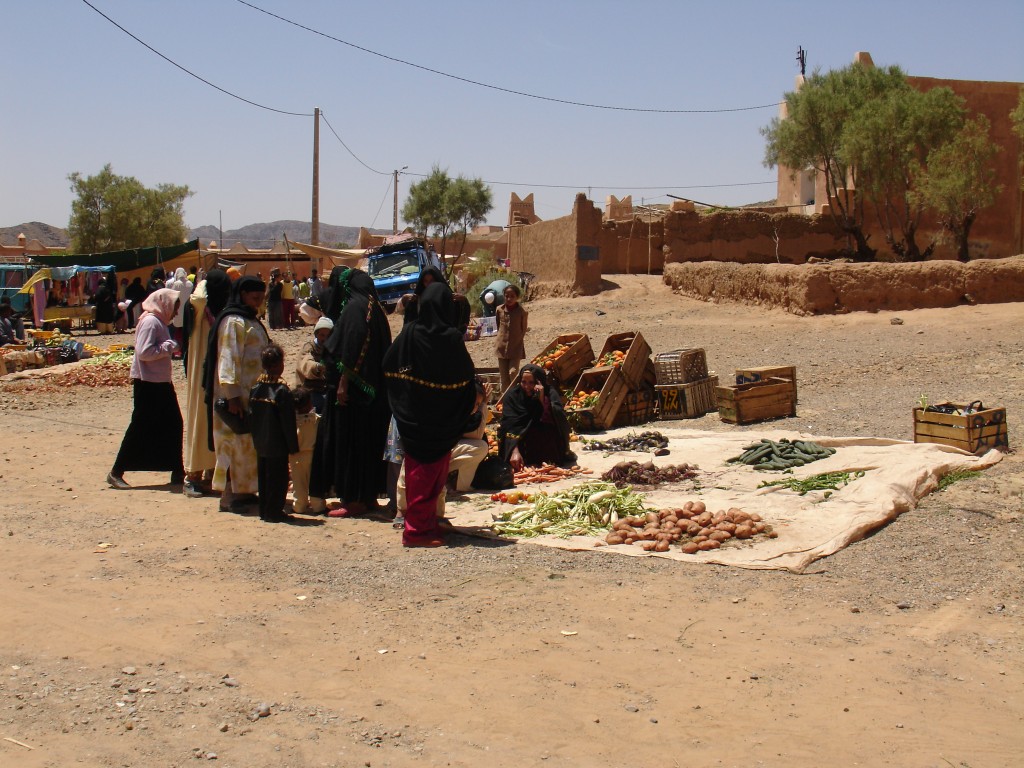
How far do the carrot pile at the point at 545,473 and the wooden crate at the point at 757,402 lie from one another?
2.37 metres

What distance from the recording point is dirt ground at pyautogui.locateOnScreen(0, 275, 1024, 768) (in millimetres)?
3533

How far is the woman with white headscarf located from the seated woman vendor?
2618 millimetres

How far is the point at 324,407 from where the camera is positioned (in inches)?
275

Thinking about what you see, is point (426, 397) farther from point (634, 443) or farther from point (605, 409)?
point (605, 409)

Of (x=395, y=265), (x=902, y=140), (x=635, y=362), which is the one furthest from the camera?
(x=395, y=265)

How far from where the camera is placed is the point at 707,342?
1602cm

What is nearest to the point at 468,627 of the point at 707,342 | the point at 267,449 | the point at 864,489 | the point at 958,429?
the point at 267,449

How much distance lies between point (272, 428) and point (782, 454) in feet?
12.6

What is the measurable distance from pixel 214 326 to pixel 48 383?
9.00 meters

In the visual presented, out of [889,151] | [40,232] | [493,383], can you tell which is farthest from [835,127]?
[40,232]

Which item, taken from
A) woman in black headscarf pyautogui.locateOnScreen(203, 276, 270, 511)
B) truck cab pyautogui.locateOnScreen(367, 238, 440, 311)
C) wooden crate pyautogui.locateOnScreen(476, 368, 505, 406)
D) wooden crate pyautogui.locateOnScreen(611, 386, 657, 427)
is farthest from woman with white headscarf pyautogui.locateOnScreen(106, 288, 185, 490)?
truck cab pyautogui.locateOnScreen(367, 238, 440, 311)

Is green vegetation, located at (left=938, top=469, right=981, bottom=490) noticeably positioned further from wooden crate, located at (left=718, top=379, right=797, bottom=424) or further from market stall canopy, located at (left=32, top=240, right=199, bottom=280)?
market stall canopy, located at (left=32, top=240, right=199, bottom=280)

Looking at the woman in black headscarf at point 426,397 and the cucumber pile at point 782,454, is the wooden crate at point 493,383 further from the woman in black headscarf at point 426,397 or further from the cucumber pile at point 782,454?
the woman in black headscarf at point 426,397

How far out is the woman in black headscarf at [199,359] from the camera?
7367mm
